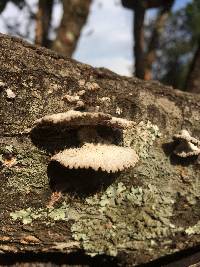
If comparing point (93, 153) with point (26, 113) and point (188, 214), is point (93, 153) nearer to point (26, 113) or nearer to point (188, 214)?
point (26, 113)

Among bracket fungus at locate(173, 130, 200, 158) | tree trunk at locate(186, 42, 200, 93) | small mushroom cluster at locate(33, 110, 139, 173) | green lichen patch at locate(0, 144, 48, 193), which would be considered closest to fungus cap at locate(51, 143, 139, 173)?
small mushroom cluster at locate(33, 110, 139, 173)

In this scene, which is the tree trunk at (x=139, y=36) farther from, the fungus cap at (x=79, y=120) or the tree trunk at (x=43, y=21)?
the fungus cap at (x=79, y=120)

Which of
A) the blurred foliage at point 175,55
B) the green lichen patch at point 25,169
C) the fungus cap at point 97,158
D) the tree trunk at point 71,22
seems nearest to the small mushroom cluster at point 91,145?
the fungus cap at point 97,158

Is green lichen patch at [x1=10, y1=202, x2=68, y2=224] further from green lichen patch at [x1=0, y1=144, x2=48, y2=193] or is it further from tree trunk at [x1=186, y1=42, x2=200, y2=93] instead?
tree trunk at [x1=186, y1=42, x2=200, y2=93]

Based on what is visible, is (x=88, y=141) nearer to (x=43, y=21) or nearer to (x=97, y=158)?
(x=97, y=158)

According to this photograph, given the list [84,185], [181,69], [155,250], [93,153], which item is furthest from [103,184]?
[181,69]

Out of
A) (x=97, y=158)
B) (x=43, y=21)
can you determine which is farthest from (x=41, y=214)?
(x=43, y=21)
